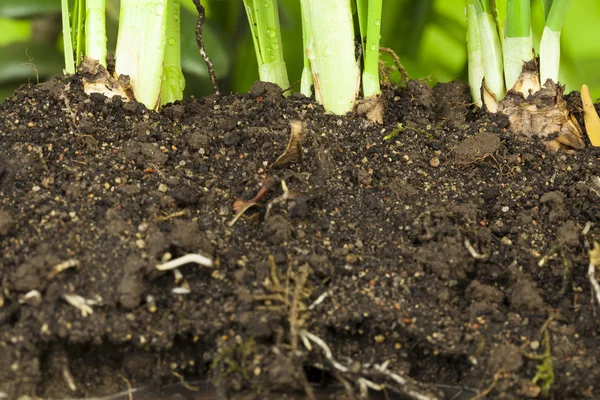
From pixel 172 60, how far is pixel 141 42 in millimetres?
139

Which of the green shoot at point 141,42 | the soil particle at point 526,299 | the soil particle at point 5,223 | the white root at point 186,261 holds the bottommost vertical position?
the soil particle at point 526,299

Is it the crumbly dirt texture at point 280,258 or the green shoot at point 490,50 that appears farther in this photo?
the green shoot at point 490,50

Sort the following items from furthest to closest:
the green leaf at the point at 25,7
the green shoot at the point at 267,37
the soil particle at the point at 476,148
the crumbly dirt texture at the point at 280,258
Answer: the green leaf at the point at 25,7
the green shoot at the point at 267,37
the soil particle at the point at 476,148
the crumbly dirt texture at the point at 280,258

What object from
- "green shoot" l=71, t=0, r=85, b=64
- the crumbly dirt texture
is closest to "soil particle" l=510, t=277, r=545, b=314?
the crumbly dirt texture

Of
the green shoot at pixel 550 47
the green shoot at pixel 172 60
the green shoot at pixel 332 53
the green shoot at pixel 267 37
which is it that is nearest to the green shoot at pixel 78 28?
the green shoot at pixel 172 60

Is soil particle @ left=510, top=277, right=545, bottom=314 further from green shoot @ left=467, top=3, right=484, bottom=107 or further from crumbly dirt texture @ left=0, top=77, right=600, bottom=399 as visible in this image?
green shoot @ left=467, top=3, right=484, bottom=107

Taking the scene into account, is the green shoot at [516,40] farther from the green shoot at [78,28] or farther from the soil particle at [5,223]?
the soil particle at [5,223]

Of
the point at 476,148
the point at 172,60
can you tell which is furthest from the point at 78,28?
the point at 476,148

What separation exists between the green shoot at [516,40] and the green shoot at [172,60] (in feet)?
2.17

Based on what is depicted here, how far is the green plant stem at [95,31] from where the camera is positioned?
1.20 m

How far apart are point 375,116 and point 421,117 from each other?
10 cm

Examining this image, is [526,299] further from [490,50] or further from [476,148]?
[490,50]

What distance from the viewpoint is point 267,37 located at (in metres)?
1.31

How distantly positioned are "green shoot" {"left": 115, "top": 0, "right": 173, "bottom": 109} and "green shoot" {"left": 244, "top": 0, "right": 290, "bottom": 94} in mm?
181
